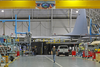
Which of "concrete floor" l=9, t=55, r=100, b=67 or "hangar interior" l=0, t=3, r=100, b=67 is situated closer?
"concrete floor" l=9, t=55, r=100, b=67

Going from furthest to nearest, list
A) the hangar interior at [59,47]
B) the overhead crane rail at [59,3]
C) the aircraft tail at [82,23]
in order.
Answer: the aircraft tail at [82,23] → the hangar interior at [59,47] → the overhead crane rail at [59,3]

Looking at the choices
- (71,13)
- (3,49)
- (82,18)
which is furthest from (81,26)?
(3,49)

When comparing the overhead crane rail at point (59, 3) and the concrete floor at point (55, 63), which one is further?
the concrete floor at point (55, 63)

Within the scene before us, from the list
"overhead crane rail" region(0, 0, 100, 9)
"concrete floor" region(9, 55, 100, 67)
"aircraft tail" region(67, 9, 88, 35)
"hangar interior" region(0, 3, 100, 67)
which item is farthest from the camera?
"aircraft tail" region(67, 9, 88, 35)

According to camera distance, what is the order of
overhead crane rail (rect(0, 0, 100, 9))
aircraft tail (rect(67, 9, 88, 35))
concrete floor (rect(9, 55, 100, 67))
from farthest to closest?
aircraft tail (rect(67, 9, 88, 35))
concrete floor (rect(9, 55, 100, 67))
overhead crane rail (rect(0, 0, 100, 9))

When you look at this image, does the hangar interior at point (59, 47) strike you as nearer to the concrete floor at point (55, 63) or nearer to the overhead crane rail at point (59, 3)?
the concrete floor at point (55, 63)

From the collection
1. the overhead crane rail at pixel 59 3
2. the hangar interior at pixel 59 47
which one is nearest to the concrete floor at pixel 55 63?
the hangar interior at pixel 59 47

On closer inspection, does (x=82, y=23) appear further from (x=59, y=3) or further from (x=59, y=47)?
(x=59, y=3)

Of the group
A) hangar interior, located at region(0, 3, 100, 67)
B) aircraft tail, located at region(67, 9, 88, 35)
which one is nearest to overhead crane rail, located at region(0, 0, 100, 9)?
hangar interior, located at region(0, 3, 100, 67)

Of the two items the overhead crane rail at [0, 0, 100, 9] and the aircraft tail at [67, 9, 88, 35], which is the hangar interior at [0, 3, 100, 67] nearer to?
the aircraft tail at [67, 9, 88, 35]

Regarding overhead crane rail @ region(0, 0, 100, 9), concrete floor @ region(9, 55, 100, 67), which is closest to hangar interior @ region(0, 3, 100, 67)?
concrete floor @ region(9, 55, 100, 67)

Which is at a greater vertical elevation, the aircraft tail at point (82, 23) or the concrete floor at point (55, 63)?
the aircraft tail at point (82, 23)

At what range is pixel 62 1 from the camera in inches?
468

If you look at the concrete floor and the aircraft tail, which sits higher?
the aircraft tail
